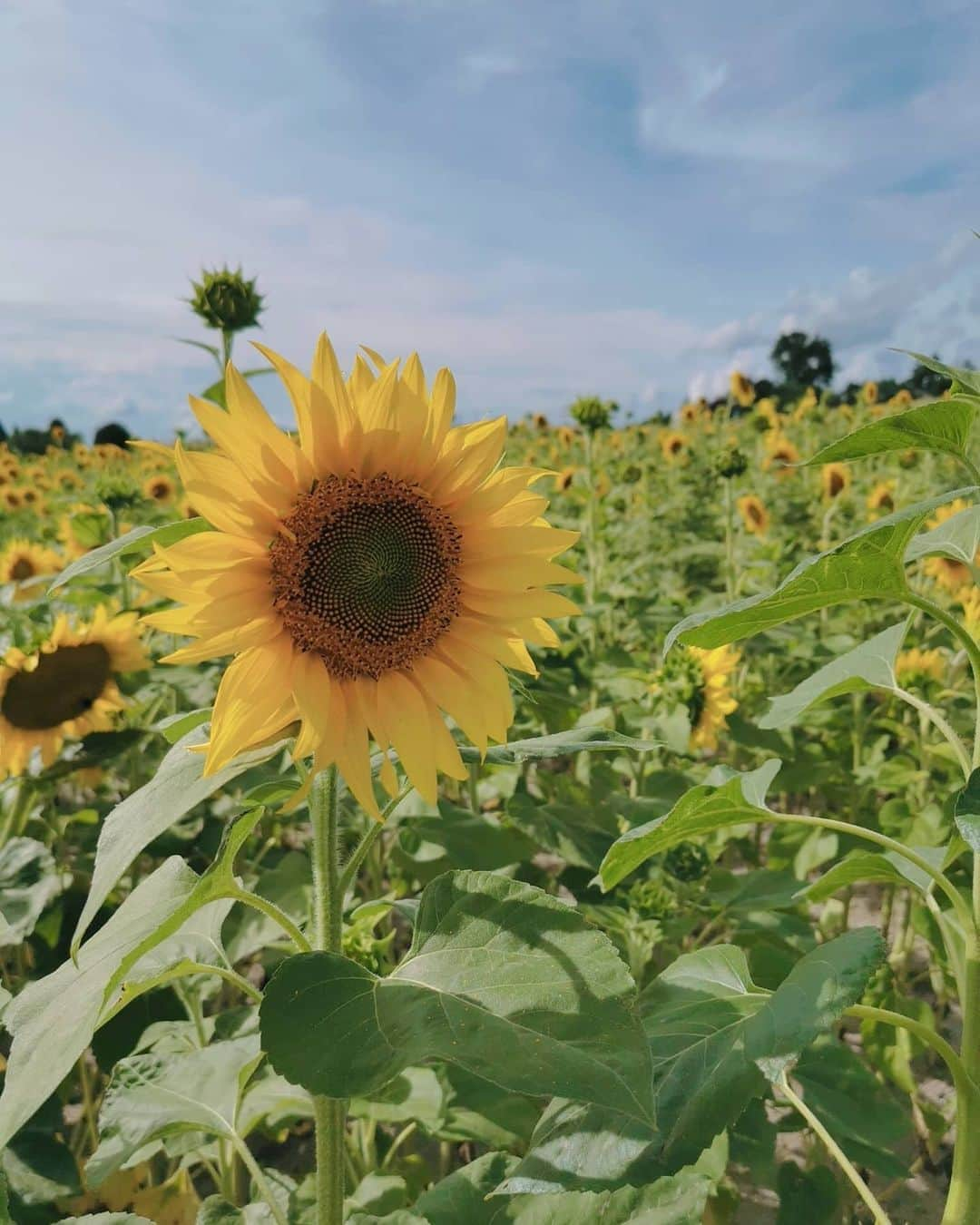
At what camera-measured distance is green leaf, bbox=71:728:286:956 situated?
696 mm

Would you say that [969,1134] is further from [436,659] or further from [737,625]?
[436,659]

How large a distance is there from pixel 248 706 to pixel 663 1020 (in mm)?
481

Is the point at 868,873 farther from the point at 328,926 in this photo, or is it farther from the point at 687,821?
the point at 328,926

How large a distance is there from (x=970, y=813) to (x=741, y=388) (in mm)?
6320

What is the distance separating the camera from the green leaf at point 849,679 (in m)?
1.14

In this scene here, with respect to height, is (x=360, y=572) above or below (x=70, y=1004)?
above

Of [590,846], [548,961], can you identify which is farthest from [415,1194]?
[548,961]

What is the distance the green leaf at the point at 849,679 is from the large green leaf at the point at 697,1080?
0.99 feet

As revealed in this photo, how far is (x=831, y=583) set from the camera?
2.90 ft

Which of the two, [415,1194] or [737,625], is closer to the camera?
[737,625]

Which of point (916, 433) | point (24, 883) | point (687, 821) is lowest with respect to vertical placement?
point (24, 883)

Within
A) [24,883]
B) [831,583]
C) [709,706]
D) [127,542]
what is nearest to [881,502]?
[709,706]

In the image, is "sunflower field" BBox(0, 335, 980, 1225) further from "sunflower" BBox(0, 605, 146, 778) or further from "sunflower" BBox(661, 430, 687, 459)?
"sunflower" BBox(661, 430, 687, 459)

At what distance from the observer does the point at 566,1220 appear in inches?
35.7
